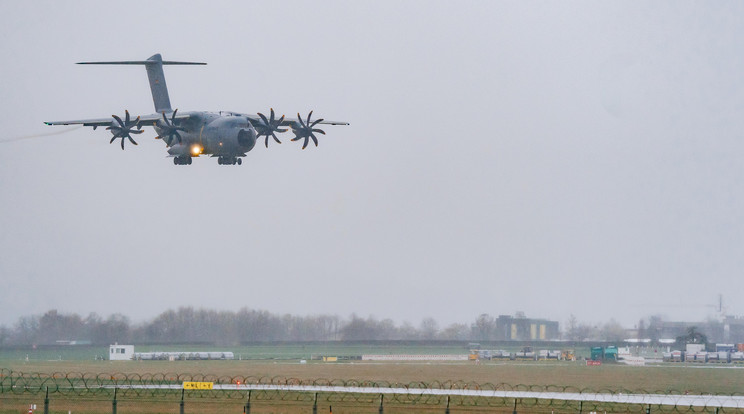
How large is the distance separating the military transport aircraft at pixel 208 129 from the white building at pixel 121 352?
34698 mm

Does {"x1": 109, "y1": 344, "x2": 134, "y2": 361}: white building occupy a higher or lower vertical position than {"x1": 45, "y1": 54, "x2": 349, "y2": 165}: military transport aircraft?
lower

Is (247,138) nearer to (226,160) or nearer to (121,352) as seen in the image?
(226,160)

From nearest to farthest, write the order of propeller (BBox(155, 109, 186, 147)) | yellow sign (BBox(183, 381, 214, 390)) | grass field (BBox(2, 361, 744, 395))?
1. yellow sign (BBox(183, 381, 214, 390))
2. grass field (BBox(2, 361, 744, 395))
3. propeller (BBox(155, 109, 186, 147))

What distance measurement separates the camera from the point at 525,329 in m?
157

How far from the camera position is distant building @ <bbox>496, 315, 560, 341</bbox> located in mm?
150750

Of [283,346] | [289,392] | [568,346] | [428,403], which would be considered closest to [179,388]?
[289,392]

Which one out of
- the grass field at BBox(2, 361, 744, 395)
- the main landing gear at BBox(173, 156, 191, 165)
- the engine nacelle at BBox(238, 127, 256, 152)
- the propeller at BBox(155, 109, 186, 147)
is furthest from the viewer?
the main landing gear at BBox(173, 156, 191, 165)

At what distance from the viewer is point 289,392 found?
54844mm

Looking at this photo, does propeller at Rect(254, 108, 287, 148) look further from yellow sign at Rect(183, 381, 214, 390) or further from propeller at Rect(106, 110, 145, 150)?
yellow sign at Rect(183, 381, 214, 390)

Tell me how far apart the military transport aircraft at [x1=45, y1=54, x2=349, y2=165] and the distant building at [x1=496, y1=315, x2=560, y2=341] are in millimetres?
87089

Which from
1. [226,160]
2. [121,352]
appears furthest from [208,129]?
[121,352]

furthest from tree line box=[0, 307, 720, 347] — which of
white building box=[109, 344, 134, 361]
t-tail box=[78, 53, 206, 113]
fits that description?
t-tail box=[78, 53, 206, 113]

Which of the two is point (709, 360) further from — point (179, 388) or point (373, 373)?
point (179, 388)

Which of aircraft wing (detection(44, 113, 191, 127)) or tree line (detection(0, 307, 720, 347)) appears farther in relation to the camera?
tree line (detection(0, 307, 720, 347))
